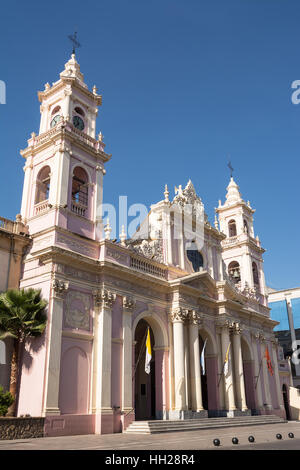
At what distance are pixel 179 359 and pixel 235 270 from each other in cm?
1892

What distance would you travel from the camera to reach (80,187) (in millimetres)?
26125

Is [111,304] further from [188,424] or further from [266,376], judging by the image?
[266,376]

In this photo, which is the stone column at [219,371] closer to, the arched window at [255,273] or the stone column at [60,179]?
the arched window at [255,273]

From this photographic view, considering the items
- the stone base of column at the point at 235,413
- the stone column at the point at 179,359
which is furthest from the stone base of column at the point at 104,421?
the stone base of column at the point at 235,413

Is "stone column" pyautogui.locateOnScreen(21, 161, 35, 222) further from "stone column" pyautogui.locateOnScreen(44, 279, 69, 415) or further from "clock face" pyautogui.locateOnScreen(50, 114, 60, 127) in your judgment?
"stone column" pyautogui.locateOnScreen(44, 279, 69, 415)

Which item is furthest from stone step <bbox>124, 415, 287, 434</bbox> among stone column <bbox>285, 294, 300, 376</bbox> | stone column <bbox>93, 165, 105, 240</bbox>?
stone column <bbox>285, 294, 300, 376</bbox>

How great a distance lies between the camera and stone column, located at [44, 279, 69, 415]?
743 inches

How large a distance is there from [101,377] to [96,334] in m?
2.17

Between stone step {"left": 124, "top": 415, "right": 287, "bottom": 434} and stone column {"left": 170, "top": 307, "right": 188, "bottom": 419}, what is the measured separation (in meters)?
0.95

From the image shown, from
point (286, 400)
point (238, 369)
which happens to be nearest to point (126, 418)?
point (238, 369)

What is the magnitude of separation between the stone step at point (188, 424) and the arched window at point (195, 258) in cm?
1060
